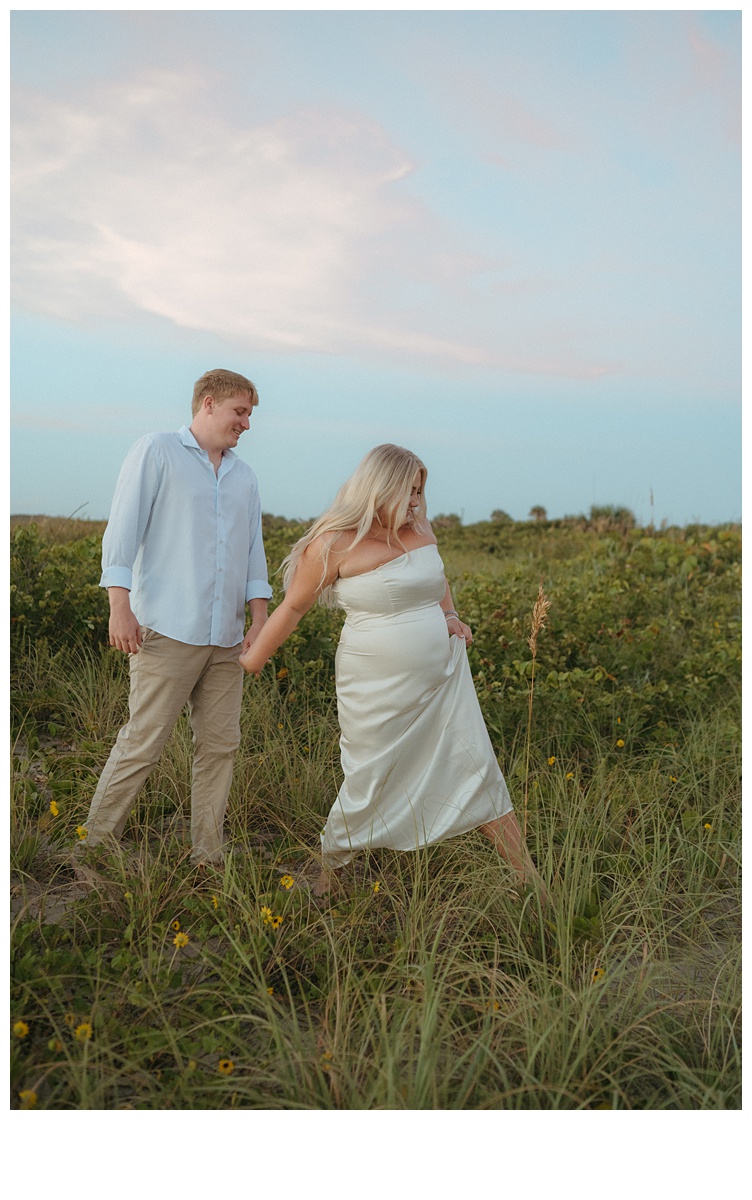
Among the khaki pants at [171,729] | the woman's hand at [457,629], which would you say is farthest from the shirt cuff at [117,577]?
the woman's hand at [457,629]

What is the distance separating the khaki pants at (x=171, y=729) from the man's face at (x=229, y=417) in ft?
2.71

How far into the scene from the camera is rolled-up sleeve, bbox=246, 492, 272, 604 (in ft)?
12.3

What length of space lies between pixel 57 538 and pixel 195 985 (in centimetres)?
539

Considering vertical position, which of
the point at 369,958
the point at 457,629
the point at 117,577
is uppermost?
the point at 117,577

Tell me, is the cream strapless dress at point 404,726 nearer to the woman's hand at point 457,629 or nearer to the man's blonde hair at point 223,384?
the woman's hand at point 457,629

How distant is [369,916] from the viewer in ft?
10.6

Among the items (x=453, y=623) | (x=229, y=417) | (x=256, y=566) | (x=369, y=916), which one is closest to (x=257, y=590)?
(x=256, y=566)

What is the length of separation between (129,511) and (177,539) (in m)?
0.23

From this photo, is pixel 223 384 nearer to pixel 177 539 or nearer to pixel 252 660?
pixel 177 539

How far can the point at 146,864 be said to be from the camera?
11.1 ft

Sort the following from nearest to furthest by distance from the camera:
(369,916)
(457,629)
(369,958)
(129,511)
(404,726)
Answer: (369,958) < (369,916) < (129,511) < (404,726) < (457,629)

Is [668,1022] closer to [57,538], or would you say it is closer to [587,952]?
[587,952]

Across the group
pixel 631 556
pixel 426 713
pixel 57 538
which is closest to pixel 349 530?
pixel 426 713

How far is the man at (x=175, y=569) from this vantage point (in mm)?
3398
